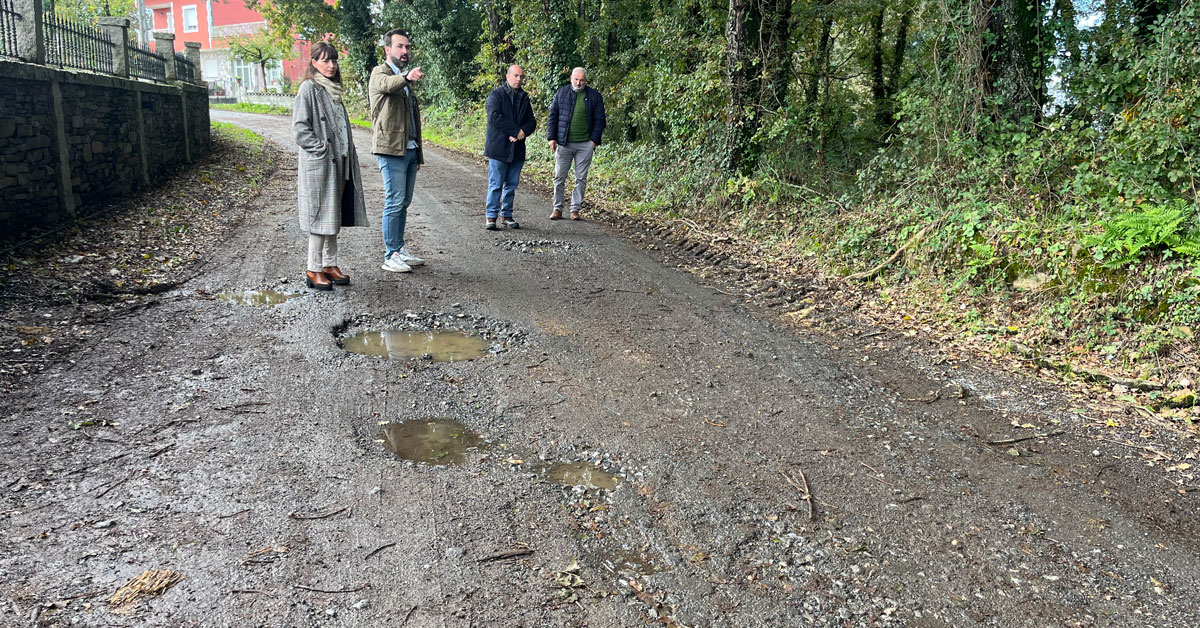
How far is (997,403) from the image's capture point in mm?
4551

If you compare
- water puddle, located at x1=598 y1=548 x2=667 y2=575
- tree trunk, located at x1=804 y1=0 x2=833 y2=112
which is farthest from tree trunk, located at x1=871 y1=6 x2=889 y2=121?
water puddle, located at x1=598 y1=548 x2=667 y2=575

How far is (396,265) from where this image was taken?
7.17m

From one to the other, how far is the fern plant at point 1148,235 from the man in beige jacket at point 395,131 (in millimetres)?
5545

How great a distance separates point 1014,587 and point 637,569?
135 centimetres

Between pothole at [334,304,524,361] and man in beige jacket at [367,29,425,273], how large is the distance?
5.06 feet

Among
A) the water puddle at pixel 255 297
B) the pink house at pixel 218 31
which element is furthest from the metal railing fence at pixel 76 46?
the pink house at pixel 218 31

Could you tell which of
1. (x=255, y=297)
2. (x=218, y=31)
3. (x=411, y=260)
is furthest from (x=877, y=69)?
(x=218, y=31)

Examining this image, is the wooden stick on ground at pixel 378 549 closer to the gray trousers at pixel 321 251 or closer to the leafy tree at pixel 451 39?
the gray trousers at pixel 321 251

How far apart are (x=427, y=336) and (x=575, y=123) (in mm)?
5607

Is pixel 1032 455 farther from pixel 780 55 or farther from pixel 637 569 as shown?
pixel 780 55

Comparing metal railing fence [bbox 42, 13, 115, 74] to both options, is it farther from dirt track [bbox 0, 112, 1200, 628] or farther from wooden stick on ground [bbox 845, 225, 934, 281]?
wooden stick on ground [bbox 845, 225, 934, 281]

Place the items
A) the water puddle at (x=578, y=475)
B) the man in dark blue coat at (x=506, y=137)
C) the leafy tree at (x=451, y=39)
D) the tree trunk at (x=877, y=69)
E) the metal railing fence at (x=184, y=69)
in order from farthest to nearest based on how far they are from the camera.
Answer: the leafy tree at (x=451, y=39)
the tree trunk at (x=877, y=69)
the metal railing fence at (x=184, y=69)
the man in dark blue coat at (x=506, y=137)
the water puddle at (x=578, y=475)

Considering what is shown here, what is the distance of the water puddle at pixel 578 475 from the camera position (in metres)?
3.45

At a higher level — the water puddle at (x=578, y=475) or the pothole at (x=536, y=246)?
the pothole at (x=536, y=246)
